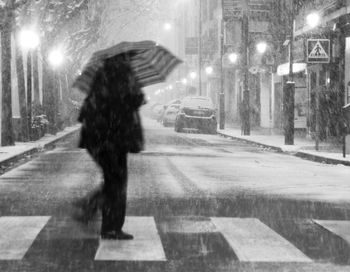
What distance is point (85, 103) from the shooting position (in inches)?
335

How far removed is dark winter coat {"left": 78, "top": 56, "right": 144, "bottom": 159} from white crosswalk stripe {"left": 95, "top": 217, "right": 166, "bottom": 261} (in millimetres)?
912

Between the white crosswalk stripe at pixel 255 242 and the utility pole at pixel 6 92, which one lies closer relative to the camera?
the white crosswalk stripe at pixel 255 242

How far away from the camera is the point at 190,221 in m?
10.2

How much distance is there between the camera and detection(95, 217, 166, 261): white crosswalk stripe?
7805 millimetres

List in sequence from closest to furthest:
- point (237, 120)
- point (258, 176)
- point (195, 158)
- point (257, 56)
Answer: point (258, 176) → point (195, 158) → point (257, 56) → point (237, 120)

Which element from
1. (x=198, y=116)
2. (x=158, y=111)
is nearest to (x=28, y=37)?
(x=198, y=116)

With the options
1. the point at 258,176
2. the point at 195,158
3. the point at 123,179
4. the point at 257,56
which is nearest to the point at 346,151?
the point at 195,158

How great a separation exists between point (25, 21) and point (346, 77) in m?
13.2

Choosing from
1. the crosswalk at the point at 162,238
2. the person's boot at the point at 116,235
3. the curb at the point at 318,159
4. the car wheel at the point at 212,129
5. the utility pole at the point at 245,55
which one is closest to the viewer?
the crosswalk at the point at 162,238

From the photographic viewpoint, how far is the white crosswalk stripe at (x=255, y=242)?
7.93 meters

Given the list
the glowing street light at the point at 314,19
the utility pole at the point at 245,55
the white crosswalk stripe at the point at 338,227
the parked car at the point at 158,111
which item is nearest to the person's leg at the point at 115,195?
the white crosswalk stripe at the point at 338,227

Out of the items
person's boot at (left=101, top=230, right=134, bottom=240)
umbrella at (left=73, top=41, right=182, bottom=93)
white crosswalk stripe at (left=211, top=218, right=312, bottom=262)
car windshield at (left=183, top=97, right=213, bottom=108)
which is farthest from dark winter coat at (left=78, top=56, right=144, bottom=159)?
car windshield at (left=183, top=97, right=213, bottom=108)

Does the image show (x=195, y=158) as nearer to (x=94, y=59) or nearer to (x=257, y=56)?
(x=94, y=59)

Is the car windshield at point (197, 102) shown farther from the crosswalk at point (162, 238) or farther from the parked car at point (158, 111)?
the crosswalk at point (162, 238)
